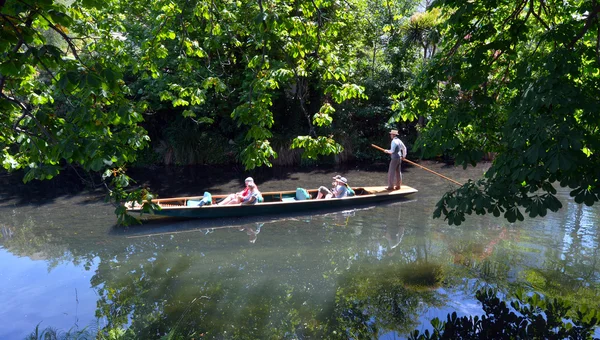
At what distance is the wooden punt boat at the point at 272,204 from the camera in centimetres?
1003

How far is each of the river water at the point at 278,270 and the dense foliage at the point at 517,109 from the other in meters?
2.07

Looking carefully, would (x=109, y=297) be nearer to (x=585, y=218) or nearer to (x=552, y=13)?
(x=552, y=13)

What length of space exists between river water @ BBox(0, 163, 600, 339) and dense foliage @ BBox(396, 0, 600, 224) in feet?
6.79

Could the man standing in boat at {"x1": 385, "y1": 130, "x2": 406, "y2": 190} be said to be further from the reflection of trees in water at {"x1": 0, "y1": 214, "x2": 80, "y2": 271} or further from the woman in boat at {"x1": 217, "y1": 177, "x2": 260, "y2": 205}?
the reflection of trees in water at {"x1": 0, "y1": 214, "x2": 80, "y2": 271}

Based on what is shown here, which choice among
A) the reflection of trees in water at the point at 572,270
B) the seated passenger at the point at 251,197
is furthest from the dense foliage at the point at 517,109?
the seated passenger at the point at 251,197

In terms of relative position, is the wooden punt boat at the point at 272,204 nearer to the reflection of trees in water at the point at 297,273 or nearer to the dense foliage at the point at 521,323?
the reflection of trees in water at the point at 297,273

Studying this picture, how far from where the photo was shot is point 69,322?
582 cm

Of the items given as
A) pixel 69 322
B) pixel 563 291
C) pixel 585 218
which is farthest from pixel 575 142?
pixel 585 218

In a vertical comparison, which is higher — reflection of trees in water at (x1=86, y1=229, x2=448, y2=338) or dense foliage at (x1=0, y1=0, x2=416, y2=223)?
dense foliage at (x1=0, y1=0, x2=416, y2=223)

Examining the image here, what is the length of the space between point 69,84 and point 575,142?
11.6 ft

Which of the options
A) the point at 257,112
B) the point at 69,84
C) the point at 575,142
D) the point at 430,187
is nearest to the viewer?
the point at 69,84

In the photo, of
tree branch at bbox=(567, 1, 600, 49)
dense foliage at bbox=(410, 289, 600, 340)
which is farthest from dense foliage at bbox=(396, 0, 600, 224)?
dense foliage at bbox=(410, 289, 600, 340)

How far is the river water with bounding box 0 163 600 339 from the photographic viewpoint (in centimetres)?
583

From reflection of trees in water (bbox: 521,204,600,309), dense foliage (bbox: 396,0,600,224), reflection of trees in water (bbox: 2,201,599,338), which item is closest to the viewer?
dense foliage (bbox: 396,0,600,224)
